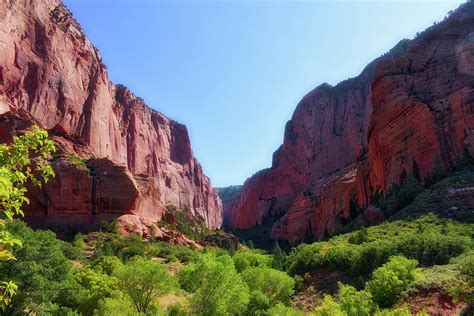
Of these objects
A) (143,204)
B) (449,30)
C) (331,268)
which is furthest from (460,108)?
(143,204)

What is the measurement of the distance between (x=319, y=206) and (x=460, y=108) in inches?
1672

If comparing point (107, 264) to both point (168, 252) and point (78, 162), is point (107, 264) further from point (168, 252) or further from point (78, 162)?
point (78, 162)

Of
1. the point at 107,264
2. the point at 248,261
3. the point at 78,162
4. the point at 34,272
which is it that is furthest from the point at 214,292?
the point at 78,162

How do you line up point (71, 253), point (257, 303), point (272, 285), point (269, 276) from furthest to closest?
1. point (71, 253)
2. point (269, 276)
3. point (272, 285)
4. point (257, 303)

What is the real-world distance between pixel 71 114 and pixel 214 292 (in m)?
61.3

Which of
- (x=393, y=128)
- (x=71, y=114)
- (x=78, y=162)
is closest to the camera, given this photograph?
(x=78, y=162)

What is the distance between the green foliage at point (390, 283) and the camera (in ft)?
89.2

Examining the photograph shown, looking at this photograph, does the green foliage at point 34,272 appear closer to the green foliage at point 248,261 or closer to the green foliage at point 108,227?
the green foliage at point 248,261

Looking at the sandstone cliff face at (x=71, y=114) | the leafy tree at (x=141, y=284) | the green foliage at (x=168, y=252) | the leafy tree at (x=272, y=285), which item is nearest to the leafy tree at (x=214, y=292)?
the leafy tree at (x=141, y=284)

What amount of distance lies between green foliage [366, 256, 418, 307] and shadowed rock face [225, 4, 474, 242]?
29844 millimetres

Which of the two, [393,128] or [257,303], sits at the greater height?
[393,128]

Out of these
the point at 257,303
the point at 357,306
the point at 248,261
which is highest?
the point at 248,261

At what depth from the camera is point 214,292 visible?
1067 inches

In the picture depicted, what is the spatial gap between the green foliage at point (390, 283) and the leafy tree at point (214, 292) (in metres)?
8.71
